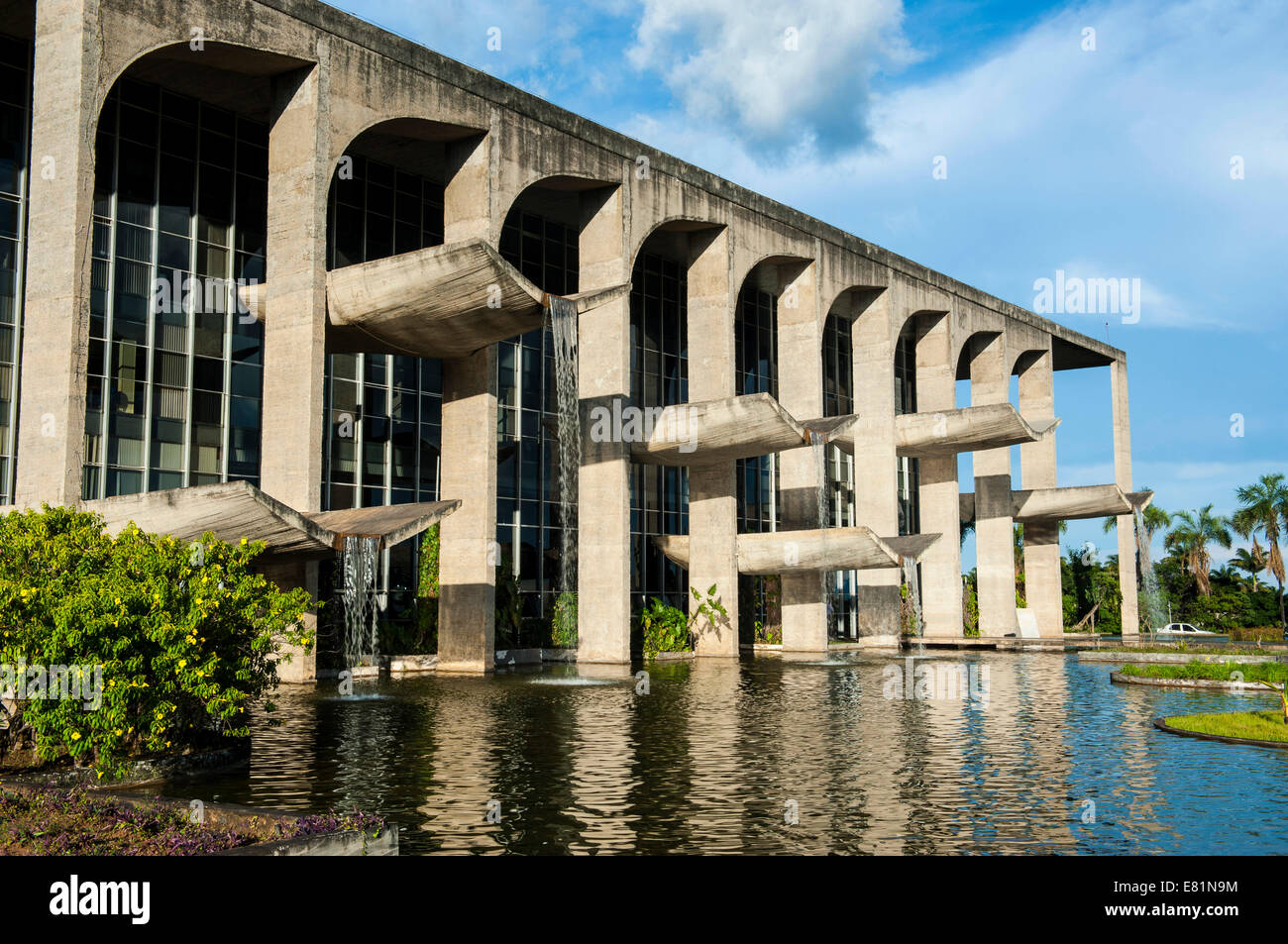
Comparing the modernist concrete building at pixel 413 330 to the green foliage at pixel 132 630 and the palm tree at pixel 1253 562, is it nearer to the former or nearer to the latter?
the green foliage at pixel 132 630

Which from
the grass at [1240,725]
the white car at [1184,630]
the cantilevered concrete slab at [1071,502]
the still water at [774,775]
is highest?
the cantilevered concrete slab at [1071,502]

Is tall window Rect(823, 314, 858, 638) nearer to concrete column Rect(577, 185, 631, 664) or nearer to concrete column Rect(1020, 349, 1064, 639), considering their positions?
concrete column Rect(1020, 349, 1064, 639)

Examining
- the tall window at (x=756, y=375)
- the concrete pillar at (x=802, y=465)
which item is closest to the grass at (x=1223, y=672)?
the concrete pillar at (x=802, y=465)

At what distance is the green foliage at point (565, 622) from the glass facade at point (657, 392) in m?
5.32

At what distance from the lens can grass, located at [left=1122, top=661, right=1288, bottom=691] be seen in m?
21.5

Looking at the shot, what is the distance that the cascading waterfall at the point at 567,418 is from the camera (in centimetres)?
2448

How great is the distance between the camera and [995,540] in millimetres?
46219

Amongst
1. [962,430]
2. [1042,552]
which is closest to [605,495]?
[962,430]

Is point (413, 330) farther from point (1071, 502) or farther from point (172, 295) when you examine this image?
point (1071, 502)

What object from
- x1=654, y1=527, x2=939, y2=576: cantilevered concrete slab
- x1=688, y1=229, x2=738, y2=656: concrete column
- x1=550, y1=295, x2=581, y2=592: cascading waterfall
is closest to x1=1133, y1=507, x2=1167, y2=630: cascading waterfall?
x1=654, y1=527, x2=939, y2=576: cantilevered concrete slab

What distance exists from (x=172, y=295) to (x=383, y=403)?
6.20m

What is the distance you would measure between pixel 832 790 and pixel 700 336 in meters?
24.1

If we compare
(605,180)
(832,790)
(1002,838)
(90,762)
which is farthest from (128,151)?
(1002,838)

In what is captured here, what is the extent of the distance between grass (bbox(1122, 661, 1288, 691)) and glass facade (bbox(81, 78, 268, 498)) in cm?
2056
